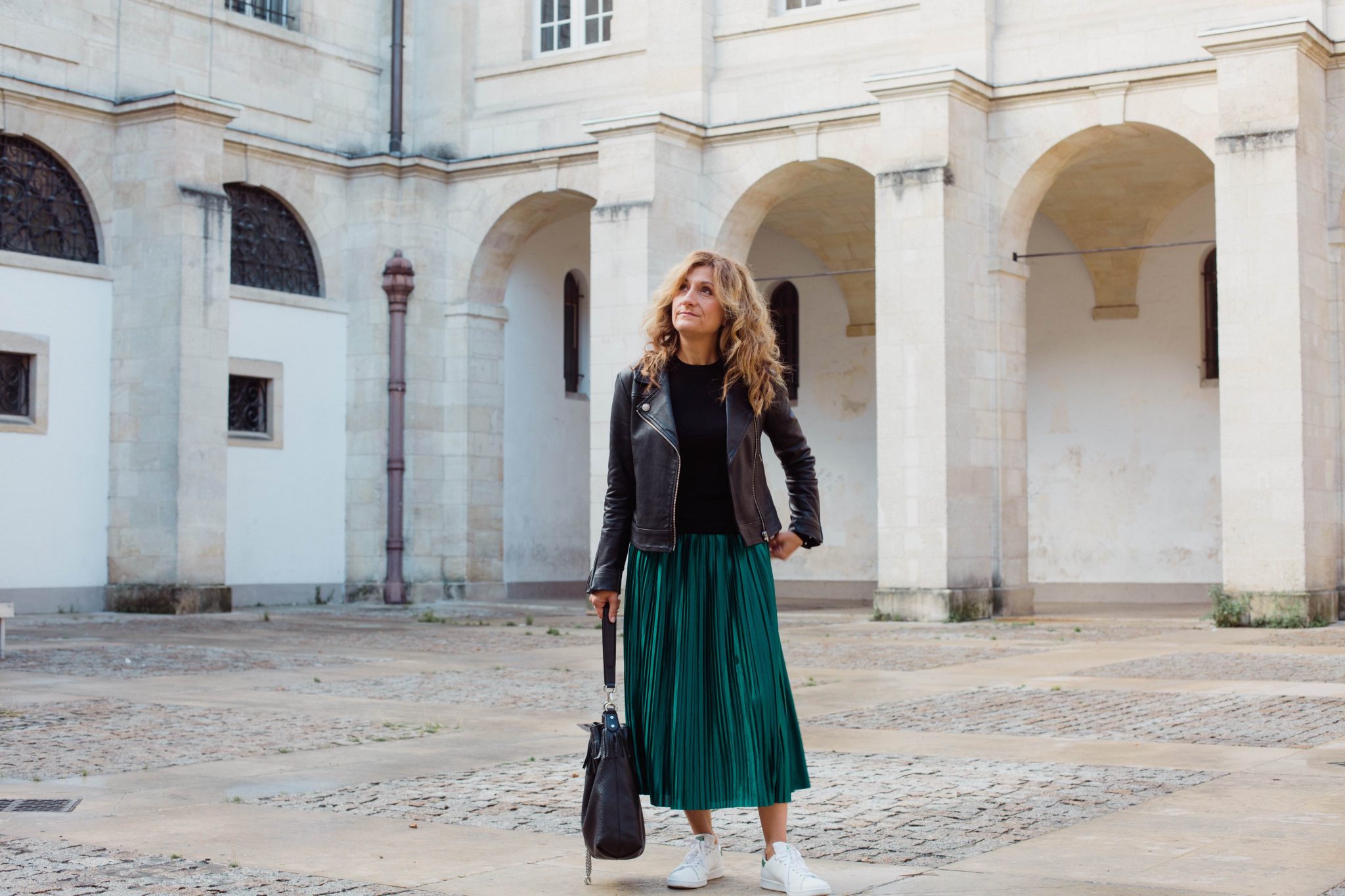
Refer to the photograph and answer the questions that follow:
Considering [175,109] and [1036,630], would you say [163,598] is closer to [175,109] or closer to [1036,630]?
[175,109]

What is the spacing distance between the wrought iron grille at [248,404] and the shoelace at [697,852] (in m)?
17.1

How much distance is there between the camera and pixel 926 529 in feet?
59.1

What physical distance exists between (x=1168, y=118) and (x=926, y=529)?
198 inches

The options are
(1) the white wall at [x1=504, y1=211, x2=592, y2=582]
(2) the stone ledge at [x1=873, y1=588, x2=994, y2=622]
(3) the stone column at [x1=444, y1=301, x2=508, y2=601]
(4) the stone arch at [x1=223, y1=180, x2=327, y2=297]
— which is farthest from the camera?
(1) the white wall at [x1=504, y1=211, x2=592, y2=582]

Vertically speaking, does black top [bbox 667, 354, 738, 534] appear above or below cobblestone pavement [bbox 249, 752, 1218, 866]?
above

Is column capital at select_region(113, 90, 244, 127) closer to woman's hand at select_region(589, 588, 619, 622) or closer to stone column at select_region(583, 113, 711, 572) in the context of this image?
stone column at select_region(583, 113, 711, 572)

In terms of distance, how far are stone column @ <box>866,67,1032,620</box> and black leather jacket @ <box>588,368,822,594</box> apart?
42.8ft

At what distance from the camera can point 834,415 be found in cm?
2597

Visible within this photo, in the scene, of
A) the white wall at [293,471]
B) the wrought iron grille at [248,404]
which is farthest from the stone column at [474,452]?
the wrought iron grille at [248,404]

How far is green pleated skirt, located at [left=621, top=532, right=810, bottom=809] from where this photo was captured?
475 cm

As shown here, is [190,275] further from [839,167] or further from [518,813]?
[518,813]

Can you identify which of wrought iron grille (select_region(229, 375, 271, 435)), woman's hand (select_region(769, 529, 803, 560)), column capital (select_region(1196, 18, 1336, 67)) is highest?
column capital (select_region(1196, 18, 1336, 67))

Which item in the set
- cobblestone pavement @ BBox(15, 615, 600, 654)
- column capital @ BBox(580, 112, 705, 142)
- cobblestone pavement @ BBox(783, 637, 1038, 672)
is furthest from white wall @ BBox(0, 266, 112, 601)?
cobblestone pavement @ BBox(783, 637, 1038, 672)

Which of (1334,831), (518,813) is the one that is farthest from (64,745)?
(1334,831)
